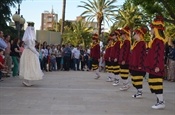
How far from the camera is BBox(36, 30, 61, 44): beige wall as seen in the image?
1078 inches

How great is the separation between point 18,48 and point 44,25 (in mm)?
143885

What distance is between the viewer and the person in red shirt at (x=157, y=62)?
8.77m

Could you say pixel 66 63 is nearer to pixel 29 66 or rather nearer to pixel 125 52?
pixel 29 66

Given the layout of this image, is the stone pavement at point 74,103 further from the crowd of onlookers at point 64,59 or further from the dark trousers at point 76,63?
the dark trousers at point 76,63

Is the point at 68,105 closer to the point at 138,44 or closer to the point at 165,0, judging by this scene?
Answer: the point at 138,44

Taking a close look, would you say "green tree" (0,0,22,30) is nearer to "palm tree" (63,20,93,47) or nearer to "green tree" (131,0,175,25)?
"green tree" (131,0,175,25)

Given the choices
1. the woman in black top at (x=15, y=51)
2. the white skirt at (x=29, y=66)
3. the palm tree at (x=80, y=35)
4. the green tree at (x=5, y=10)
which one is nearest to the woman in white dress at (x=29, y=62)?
the white skirt at (x=29, y=66)

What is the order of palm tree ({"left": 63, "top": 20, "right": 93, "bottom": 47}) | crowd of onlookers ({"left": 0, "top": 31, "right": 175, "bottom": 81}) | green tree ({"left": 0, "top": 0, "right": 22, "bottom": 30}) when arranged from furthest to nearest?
palm tree ({"left": 63, "top": 20, "right": 93, "bottom": 47}) < green tree ({"left": 0, "top": 0, "right": 22, "bottom": 30}) < crowd of onlookers ({"left": 0, "top": 31, "right": 175, "bottom": 81})

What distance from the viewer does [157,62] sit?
8.78 metres

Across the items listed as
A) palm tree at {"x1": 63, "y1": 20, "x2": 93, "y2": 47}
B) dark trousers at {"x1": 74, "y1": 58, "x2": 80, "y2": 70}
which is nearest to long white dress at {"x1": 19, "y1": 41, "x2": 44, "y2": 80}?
dark trousers at {"x1": 74, "y1": 58, "x2": 80, "y2": 70}

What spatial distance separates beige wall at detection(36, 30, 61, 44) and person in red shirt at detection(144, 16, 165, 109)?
19.0 meters

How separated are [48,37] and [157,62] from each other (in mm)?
19809

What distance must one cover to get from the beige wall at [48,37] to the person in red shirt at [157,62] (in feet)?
62.3

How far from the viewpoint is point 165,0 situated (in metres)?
24.8
